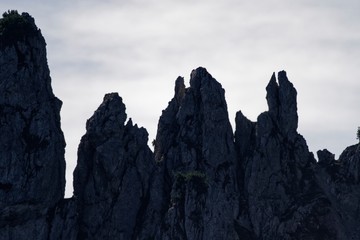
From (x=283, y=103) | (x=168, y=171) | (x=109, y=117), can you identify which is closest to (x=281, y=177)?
(x=283, y=103)

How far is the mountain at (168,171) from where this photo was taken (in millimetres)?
121500

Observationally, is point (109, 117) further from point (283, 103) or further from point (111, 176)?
point (283, 103)

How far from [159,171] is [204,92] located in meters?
22.8

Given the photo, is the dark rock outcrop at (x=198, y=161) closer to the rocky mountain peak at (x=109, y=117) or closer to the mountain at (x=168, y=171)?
the mountain at (x=168, y=171)

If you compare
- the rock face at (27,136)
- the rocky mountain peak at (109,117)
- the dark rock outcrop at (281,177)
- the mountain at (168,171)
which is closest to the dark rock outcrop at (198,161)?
the mountain at (168,171)

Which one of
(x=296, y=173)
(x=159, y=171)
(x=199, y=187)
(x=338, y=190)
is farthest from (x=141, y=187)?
(x=338, y=190)

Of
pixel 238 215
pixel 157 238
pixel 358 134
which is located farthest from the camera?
pixel 358 134

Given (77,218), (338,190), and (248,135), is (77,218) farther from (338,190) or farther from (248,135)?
(338,190)

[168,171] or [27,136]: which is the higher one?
[27,136]

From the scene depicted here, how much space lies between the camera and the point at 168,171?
458 ft

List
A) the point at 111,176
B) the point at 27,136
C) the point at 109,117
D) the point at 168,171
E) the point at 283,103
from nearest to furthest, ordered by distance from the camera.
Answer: the point at 27,136, the point at 111,176, the point at 109,117, the point at 168,171, the point at 283,103

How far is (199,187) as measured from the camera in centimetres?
12975

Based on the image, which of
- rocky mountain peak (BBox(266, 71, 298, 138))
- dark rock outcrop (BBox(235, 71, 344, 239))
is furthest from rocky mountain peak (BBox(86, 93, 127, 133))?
rocky mountain peak (BBox(266, 71, 298, 138))

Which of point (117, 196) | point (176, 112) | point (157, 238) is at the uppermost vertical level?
point (176, 112)
